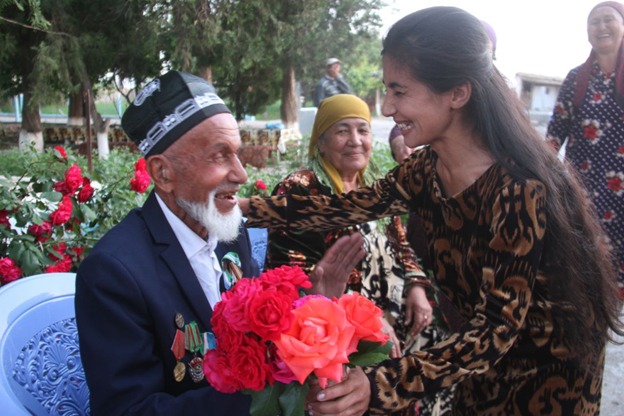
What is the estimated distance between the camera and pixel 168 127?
1.92 meters

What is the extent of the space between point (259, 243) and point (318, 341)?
2300mm

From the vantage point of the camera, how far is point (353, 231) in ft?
11.2

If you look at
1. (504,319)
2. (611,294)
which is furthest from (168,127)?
(611,294)

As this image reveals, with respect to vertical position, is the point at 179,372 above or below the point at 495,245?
below

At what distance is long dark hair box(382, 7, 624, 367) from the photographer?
70.1 inches

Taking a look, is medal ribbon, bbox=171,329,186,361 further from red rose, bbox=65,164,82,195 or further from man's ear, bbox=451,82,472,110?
red rose, bbox=65,164,82,195

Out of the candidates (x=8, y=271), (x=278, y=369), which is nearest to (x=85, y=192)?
(x=8, y=271)

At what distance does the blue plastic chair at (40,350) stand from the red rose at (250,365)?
2.78ft

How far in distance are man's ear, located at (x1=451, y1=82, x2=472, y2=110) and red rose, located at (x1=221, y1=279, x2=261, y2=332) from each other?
1.01m

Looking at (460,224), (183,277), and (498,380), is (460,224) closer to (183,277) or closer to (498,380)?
(498,380)

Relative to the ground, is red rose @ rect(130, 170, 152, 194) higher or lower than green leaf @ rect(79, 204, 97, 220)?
higher

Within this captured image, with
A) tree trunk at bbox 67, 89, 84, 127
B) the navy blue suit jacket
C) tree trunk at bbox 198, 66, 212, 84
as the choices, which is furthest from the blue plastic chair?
tree trunk at bbox 67, 89, 84, 127

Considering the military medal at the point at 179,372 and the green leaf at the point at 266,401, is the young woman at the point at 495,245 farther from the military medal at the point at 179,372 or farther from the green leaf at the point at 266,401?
the military medal at the point at 179,372

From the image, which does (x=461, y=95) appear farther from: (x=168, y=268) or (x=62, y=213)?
(x=62, y=213)
